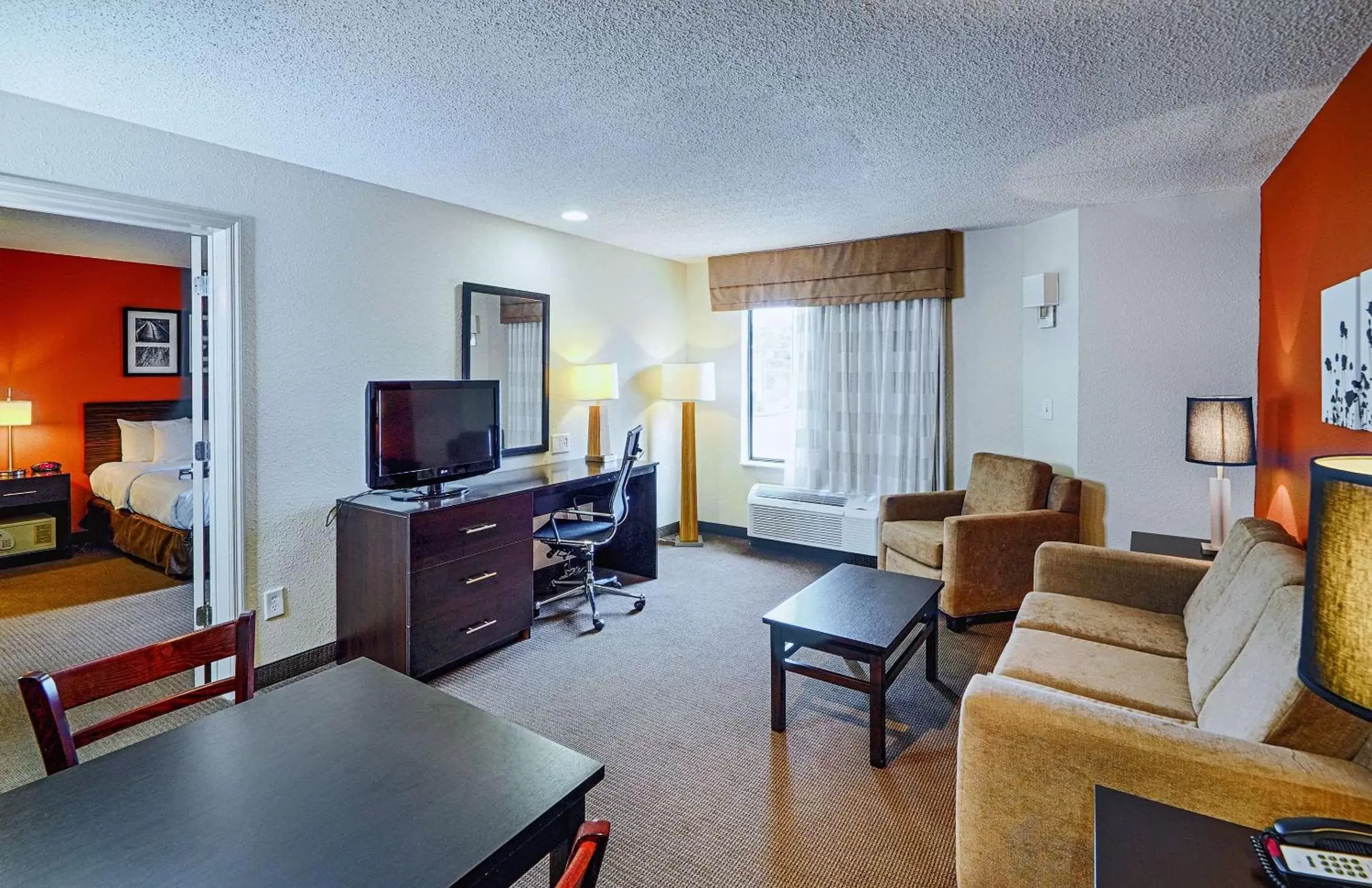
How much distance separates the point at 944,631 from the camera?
3670 millimetres

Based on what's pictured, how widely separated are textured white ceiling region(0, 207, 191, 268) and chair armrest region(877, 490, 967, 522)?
14.8ft

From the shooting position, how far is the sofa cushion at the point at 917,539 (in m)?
3.74

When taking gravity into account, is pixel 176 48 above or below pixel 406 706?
above

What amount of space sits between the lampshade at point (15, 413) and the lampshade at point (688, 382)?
14.7 ft

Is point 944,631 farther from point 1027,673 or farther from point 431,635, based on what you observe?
point 431,635

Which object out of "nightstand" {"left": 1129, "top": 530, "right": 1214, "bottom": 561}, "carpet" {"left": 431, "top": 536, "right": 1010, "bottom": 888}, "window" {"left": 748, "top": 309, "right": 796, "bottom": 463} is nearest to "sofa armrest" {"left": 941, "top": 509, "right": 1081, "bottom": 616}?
"carpet" {"left": 431, "top": 536, "right": 1010, "bottom": 888}

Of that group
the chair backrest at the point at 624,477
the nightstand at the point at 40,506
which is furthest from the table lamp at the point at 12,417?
the chair backrest at the point at 624,477

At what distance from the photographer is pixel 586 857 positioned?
0.77 metres

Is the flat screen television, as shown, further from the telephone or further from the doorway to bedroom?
the telephone

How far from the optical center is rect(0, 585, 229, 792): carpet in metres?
2.49

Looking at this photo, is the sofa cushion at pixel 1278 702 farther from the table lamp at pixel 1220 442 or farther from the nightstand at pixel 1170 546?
the table lamp at pixel 1220 442

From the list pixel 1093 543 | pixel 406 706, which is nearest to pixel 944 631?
pixel 1093 543

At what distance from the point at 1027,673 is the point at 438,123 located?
9.14 feet

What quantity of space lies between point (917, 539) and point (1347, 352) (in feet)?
6.88
